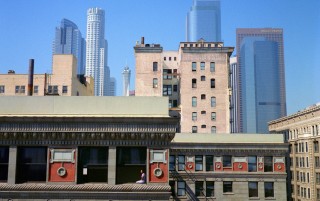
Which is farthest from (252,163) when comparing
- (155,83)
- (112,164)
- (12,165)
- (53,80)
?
(53,80)

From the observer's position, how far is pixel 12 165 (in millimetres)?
24781

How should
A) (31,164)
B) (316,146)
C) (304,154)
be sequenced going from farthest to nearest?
1. (304,154)
2. (316,146)
3. (31,164)

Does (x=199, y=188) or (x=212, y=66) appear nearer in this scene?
(x=199, y=188)

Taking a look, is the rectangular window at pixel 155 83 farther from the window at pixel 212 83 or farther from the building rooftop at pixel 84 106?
the building rooftop at pixel 84 106

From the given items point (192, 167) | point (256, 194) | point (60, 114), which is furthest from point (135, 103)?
point (256, 194)

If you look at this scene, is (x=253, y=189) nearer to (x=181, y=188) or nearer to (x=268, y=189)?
(x=268, y=189)

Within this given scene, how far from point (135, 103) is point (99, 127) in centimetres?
288

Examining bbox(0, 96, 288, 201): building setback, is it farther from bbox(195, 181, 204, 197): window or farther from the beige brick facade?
the beige brick facade

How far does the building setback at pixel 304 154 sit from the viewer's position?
87.1m

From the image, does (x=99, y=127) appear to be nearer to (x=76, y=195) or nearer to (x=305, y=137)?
(x=76, y=195)

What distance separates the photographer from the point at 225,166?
162ft

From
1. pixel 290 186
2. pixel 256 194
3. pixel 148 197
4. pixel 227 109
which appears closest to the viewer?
pixel 148 197

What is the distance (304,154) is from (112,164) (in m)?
77.8

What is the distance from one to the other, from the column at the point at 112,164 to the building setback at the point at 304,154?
71.1m
